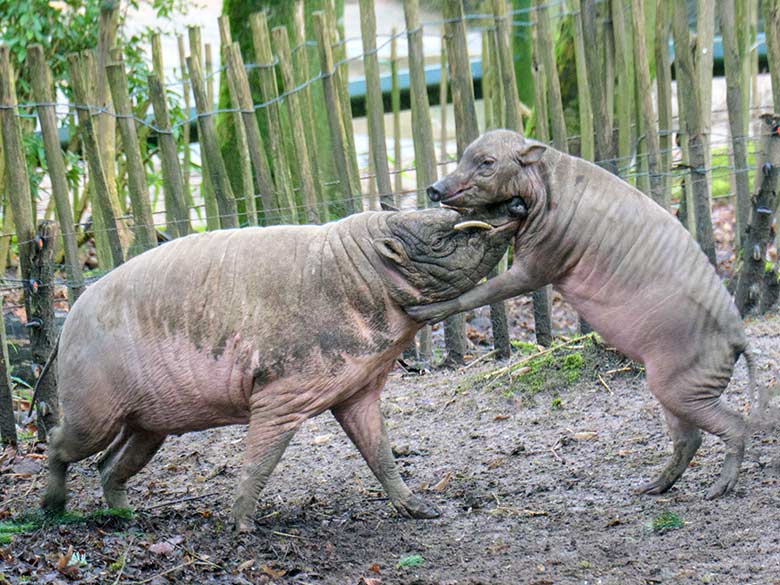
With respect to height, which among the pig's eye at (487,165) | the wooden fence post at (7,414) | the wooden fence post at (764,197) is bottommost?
the wooden fence post at (7,414)

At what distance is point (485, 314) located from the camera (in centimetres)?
1109

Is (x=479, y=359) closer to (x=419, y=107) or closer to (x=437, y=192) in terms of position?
(x=419, y=107)

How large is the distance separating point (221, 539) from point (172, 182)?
3657mm

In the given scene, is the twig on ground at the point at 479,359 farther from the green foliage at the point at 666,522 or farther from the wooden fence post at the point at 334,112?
the green foliage at the point at 666,522

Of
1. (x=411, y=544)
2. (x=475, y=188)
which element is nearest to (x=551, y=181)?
(x=475, y=188)

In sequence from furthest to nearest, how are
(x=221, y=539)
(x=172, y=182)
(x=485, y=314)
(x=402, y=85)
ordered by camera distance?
(x=402, y=85) < (x=485, y=314) < (x=172, y=182) < (x=221, y=539)

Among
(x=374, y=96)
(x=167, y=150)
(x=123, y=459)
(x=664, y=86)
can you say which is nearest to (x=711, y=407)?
(x=123, y=459)

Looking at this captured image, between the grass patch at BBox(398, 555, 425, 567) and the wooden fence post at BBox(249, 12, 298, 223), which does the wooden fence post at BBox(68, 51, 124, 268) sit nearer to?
the wooden fence post at BBox(249, 12, 298, 223)

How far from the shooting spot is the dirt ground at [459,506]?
5043 mm

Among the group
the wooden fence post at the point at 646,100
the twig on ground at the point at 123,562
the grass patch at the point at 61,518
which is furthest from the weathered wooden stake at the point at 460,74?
the twig on ground at the point at 123,562

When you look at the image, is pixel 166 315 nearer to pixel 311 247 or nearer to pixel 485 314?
pixel 311 247

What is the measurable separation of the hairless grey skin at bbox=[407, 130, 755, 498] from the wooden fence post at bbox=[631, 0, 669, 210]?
2.44 metres

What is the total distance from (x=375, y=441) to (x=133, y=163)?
3289mm

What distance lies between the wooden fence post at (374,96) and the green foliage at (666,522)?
3.51m
